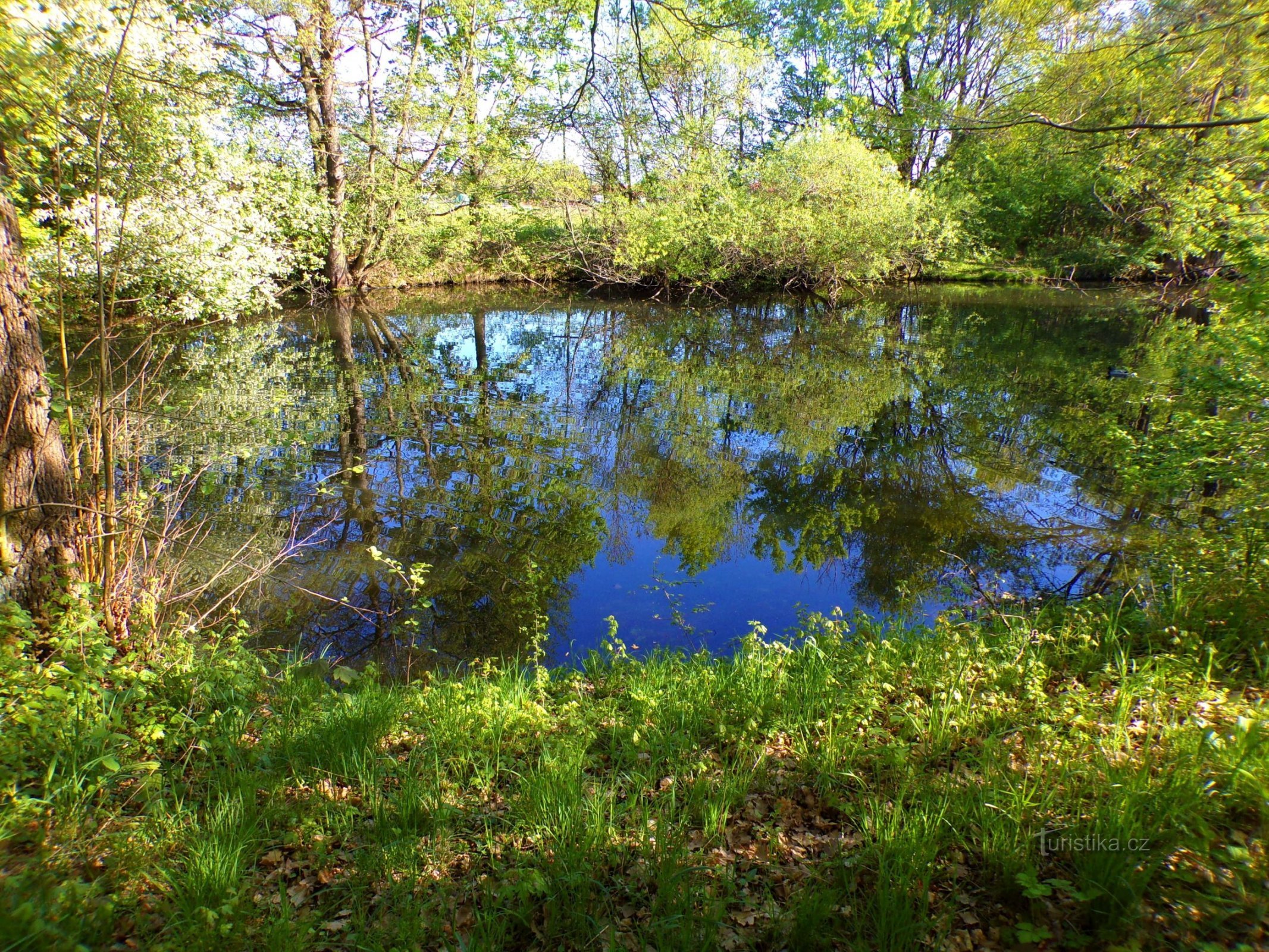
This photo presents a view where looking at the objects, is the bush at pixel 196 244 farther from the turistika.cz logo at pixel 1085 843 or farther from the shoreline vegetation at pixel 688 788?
the turistika.cz logo at pixel 1085 843

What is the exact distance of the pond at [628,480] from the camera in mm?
6207

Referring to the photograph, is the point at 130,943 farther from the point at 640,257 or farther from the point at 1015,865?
the point at 640,257

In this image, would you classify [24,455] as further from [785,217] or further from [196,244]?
[785,217]

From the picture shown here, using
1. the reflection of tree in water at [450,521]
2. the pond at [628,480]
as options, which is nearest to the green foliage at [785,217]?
the pond at [628,480]

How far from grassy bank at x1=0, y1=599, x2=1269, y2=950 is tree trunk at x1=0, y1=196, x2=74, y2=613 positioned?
514 millimetres

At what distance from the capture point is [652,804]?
127 inches

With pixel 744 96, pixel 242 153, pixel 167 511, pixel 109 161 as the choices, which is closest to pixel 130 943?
pixel 167 511

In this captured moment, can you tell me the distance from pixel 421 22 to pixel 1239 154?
77.2ft

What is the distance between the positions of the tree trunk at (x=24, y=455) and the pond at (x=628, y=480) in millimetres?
703

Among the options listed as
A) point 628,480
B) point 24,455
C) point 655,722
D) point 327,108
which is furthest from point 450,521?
point 327,108

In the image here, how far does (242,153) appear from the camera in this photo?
16.2 meters

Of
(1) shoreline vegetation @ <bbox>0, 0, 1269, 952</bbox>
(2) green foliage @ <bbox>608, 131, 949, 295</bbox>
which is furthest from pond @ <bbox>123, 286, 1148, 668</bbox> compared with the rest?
(2) green foliage @ <bbox>608, 131, 949, 295</bbox>

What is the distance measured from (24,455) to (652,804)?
4.36 meters

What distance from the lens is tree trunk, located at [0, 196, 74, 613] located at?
392cm
